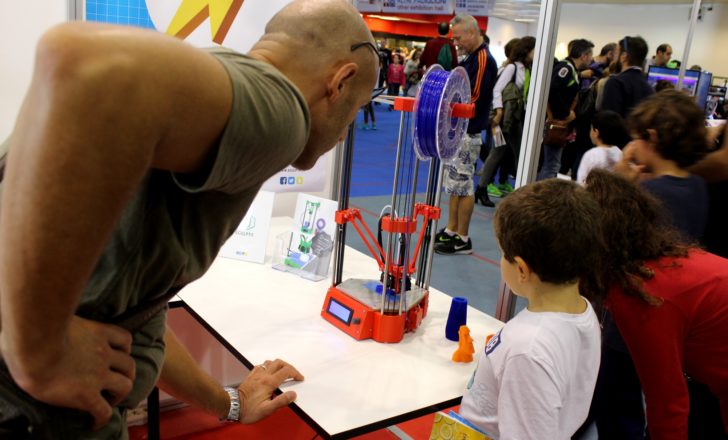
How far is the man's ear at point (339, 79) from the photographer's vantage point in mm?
764

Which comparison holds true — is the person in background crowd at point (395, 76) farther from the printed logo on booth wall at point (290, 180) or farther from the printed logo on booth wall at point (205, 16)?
the printed logo on booth wall at point (205, 16)

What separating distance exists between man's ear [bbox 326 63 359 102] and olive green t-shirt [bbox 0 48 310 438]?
18 cm

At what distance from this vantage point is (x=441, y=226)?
5406 millimetres

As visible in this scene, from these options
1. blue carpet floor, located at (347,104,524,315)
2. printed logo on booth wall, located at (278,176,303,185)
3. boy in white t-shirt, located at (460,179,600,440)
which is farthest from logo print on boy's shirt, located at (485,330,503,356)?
blue carpet floor, located at (347,104,524,315)

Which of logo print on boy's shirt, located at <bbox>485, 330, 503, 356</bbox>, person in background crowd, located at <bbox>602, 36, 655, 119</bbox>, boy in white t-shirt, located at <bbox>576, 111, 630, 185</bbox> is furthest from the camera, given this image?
person in background crowd, located at <bbox>602, 36, 655, 119</bbox>

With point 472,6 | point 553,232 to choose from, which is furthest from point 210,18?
point 472,6

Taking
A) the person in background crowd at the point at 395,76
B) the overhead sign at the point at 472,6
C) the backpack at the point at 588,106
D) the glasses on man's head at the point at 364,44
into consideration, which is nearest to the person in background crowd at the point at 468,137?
the overhead sign at the point at 472,6

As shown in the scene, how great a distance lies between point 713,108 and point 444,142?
309 inches

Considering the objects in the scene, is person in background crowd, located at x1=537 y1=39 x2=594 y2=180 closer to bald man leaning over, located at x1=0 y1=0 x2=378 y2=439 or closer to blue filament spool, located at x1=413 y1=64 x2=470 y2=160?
blue filament spool, located at x1=413 y1=64 x2=470 y2=160

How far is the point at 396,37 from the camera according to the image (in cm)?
1573

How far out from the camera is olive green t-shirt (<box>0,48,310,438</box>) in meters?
0.52

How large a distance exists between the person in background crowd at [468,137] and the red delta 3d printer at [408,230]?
2421 mm

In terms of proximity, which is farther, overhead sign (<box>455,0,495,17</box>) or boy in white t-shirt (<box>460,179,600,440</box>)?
overhead sign (<box>455,0,495,17</box>)

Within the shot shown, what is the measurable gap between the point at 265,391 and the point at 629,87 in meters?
3.32
